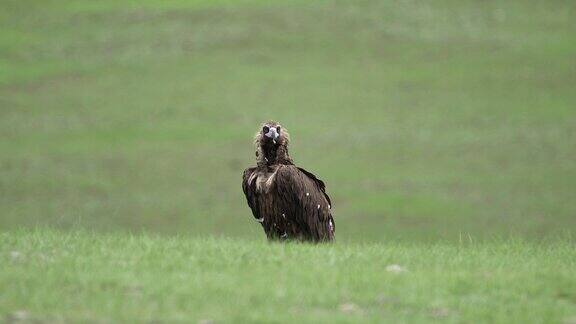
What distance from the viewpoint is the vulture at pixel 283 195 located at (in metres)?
14.7

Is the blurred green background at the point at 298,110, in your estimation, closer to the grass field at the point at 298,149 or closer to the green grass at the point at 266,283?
the grass field at the point at 298,149

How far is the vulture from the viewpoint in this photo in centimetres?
1472

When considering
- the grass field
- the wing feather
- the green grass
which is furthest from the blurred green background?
the green grass

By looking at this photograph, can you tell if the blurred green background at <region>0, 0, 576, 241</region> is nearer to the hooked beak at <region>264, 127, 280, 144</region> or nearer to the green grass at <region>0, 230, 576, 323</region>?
the hooked beak at <region>264, 127, 280, 144</region>

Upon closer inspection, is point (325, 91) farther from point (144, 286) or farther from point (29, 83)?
point (144, 286)

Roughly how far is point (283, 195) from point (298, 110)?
3116cm

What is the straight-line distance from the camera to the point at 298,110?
45812mm

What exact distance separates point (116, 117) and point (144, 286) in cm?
3568

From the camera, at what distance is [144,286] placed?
1028cm

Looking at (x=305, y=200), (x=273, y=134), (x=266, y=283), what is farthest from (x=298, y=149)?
(x=266, y=283)

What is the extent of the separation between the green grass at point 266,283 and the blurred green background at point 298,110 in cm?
1782

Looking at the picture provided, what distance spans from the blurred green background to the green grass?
58.5ft

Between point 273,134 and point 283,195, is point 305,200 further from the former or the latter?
point 273,134

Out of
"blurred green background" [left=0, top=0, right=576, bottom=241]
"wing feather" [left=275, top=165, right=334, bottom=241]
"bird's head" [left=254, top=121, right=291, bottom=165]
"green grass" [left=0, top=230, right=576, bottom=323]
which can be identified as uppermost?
"blurred green background" [left=0, top=0, right=576, bottom=241]
